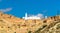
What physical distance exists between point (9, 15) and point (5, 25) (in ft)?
30.3

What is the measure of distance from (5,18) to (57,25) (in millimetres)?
27207

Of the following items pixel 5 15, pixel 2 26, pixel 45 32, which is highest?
pixel 5 15

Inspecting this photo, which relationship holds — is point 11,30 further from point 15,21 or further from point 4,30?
point 15,21

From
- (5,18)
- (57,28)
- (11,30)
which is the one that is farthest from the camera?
(5,18)

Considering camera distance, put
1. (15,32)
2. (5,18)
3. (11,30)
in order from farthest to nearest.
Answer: (5,18) < (11,30) < (15,32)

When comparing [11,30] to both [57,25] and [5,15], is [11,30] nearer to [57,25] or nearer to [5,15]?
[5,15]

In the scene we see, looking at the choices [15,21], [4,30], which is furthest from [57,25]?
[15,21]

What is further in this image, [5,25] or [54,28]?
[5,25]

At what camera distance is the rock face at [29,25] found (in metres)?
24.9

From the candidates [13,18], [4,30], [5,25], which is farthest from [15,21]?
[4,30]

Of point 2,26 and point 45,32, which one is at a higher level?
point 2,26

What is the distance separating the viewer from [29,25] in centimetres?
4488

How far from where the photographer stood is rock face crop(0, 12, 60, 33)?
81.7 feet

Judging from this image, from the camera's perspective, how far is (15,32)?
38.0 metres
